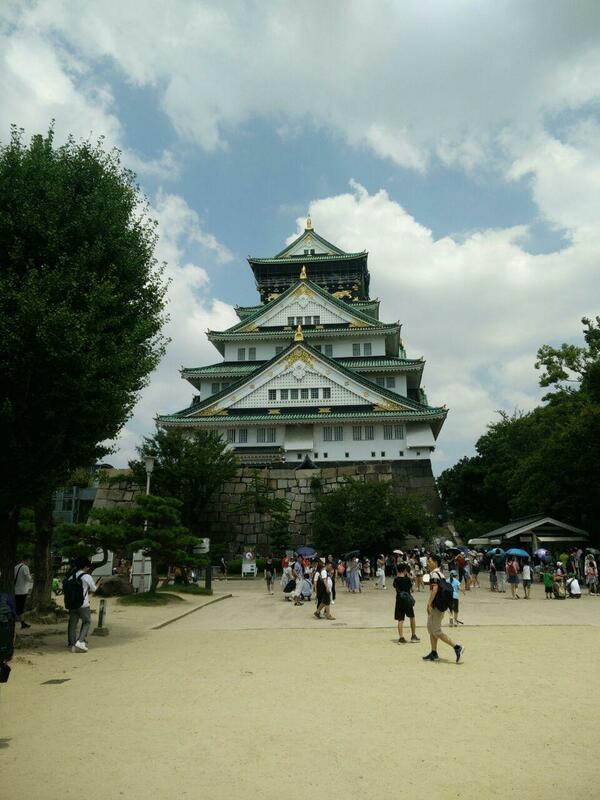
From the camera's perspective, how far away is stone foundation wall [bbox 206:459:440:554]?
34344 millimetres

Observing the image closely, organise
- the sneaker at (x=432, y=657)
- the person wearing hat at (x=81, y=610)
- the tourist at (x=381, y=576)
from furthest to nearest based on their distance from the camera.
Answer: the tourist at (x=381, y=576) < the person wearing hat at (x=81, y=610) < the sneaker at (x=432, y=657)

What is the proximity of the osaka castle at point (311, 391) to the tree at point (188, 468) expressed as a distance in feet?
25.5

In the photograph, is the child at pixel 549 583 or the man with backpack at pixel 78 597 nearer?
the man with backpack at pixel 78 597

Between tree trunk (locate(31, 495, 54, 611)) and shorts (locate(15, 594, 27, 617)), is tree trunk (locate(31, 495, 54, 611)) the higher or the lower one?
the higher one

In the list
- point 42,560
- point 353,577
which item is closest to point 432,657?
point 42,560

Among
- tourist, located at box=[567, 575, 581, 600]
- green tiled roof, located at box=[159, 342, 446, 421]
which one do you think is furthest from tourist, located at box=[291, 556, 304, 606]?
green tiled roof, located at box=[159, 342, 446, 421]

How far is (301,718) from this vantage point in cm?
661

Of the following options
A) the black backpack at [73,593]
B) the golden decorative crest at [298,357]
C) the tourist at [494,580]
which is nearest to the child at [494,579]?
the tourist at [494,580]

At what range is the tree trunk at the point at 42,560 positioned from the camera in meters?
15.1

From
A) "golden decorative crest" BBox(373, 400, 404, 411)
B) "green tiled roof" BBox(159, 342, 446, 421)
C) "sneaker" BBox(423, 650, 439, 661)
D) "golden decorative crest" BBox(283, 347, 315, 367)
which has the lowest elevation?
"sneaker" BBox(423, 650, 439, 661)

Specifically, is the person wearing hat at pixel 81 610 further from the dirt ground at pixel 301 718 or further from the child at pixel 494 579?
the child at pixel 494 579

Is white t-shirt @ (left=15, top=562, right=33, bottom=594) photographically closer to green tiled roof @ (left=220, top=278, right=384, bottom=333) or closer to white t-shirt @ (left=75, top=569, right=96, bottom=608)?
white t-shirt @ (left=75, top=569, right=96, bottom=608)

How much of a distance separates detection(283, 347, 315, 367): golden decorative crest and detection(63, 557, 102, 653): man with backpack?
3150cm

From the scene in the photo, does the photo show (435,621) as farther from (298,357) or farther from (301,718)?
(298,357)
